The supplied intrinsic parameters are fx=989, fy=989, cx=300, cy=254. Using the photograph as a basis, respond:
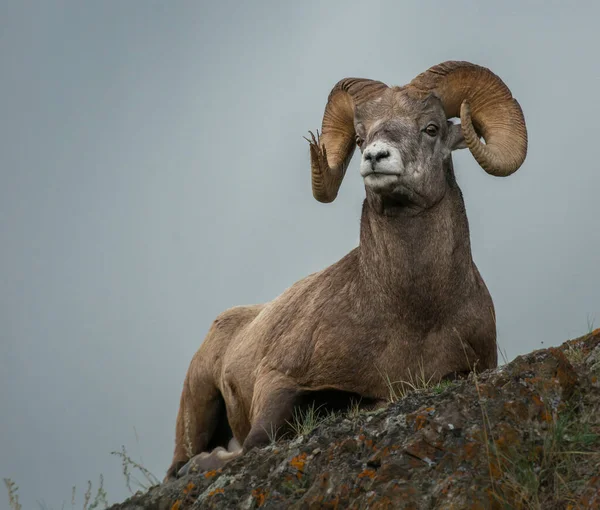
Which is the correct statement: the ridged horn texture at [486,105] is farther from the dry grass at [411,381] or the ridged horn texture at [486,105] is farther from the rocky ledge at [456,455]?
the rocky ledge at [456,455]

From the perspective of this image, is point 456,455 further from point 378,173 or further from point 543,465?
point 378,173

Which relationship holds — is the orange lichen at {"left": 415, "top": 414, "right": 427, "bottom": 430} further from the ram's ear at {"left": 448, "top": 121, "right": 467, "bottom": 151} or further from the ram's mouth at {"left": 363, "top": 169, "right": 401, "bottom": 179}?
the ram's ear at {"left": 448, "top": 121, "right": 467, "bottom": 151}

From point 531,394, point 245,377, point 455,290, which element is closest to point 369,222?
point 455,290

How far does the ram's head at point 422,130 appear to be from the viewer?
9.15 m

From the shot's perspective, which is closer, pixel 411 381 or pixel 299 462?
pixel 299 462

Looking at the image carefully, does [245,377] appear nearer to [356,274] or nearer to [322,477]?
[356,274]

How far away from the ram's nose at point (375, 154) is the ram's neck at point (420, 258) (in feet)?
2.85

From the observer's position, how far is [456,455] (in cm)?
504

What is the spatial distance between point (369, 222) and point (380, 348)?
4.57 ft

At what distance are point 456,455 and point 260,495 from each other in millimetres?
1235

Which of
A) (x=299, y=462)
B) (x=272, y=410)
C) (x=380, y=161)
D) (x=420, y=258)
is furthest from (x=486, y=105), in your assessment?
(x=299, y=462)

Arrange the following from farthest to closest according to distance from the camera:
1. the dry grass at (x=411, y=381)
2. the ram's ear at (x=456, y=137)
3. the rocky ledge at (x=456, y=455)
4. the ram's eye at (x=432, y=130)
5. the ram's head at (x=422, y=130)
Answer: the ram's ear at (x=456, y=137) < the ram's eye at (x=432, y=130) < the ram's head at (x=422, y=130) < the dry grass at (x=411, y=381) < the rocky ledge at (x=456, y=455)

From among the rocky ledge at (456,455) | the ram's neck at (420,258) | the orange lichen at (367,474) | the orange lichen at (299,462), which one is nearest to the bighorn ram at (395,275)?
the ram's neck at (420,258)

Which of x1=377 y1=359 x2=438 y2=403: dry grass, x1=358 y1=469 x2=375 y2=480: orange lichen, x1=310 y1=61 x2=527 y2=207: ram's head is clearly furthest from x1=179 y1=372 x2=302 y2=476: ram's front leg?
x1=358 y1=469 x2=375 y2=480: orange lichen
